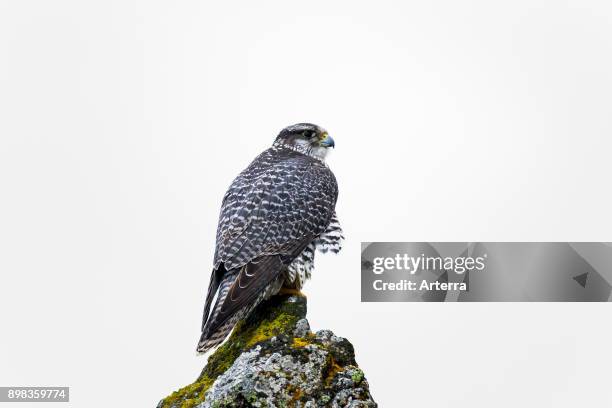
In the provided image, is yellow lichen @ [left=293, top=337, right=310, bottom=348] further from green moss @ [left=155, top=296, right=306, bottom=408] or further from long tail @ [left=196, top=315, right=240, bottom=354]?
long tail @ [left=196, top=315, right=240, bottom=354]

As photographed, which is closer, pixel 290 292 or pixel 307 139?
pixel 290 292

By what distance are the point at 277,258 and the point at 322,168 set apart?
1.65m

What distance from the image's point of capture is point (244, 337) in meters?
8.56

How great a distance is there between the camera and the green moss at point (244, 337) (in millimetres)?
7914

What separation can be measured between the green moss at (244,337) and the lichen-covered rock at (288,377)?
1cm

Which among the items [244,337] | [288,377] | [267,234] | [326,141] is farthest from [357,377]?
[326,141]

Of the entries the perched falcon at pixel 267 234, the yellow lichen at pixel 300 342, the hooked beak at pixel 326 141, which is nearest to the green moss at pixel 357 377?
the yellow lichen at pixel 300 342

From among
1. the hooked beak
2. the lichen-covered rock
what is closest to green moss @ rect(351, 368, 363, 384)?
the lichen-covered rock

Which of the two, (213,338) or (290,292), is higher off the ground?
(290,292)

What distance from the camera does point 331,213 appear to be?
9.72m

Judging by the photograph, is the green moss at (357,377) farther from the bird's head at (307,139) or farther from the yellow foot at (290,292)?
the bird's head at (307,139)

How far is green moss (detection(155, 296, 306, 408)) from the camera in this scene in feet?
26.0

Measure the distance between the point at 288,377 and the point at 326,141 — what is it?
4.12 metres

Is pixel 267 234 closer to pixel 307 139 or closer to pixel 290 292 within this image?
pixel 290 292
